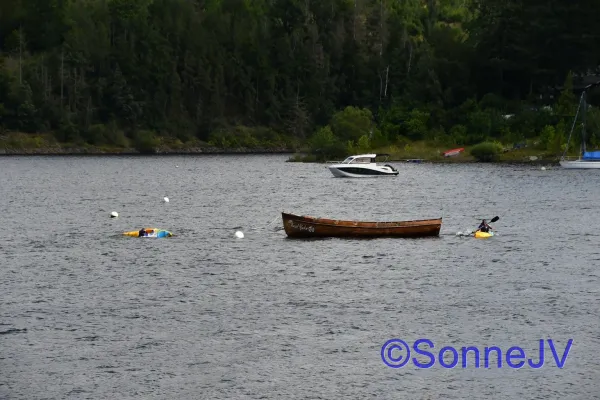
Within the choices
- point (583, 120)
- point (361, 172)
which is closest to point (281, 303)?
point (361, 172)

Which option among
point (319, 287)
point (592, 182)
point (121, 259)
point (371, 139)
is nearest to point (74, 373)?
point (319, 287)

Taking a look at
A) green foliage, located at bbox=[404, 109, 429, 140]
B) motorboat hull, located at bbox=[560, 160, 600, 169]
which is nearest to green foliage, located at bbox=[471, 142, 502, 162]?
green foliage, located at bbox=[404, 109, 429, 140]

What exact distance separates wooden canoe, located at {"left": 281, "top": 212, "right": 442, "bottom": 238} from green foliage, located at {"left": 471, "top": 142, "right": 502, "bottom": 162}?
97.8 meters

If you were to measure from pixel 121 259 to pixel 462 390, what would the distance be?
35095 millimetres

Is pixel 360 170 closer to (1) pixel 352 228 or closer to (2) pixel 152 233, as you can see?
(2) pixel 152 233

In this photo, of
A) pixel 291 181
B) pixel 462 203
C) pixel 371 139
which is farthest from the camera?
pixel 371 139

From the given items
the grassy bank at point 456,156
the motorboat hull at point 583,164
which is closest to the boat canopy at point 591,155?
the motorboat hull at point 583,164

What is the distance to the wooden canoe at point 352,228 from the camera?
77.8 metres

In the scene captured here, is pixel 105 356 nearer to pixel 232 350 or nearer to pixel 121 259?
pixel 232 350

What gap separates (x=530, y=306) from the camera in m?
54.4

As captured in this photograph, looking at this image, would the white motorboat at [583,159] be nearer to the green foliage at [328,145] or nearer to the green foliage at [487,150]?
the green foliage at [487,150]

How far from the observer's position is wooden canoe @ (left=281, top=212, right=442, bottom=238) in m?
77.8

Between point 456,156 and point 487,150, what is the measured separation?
713cm

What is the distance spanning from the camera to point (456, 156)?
181m
